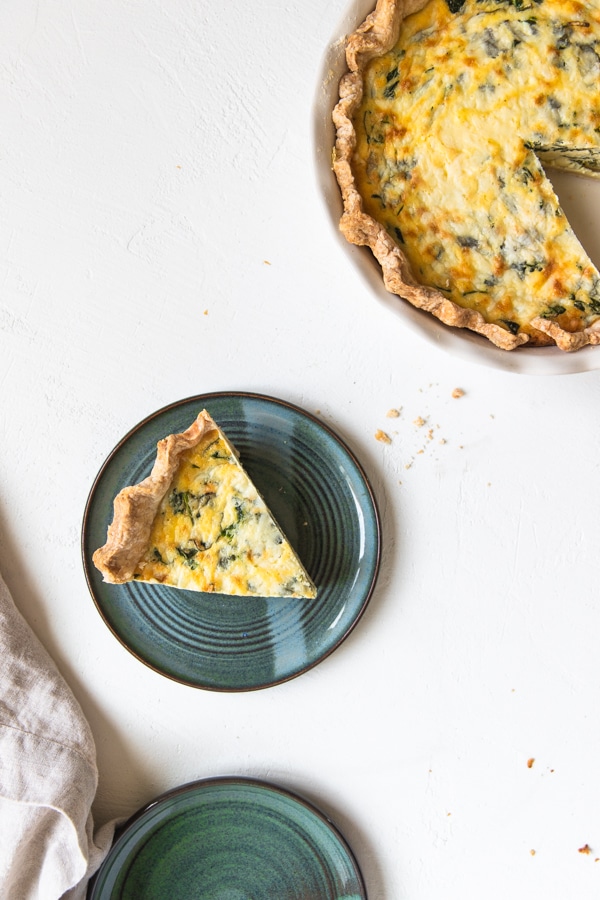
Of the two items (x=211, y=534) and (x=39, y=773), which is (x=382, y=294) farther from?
(x=39, y=773)

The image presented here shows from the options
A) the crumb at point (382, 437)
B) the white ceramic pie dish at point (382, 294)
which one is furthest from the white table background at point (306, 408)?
the white ceramic pie dish at point (382, 294)

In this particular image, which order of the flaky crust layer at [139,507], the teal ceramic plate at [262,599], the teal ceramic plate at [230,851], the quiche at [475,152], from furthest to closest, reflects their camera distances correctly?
the teal ceramic plate at [230,851] < the teal ceramic plate at [262,599] < the flaky crust layer at [139,507] < the quiche at [475,152]

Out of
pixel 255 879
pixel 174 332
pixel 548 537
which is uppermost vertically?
pixel 174 332

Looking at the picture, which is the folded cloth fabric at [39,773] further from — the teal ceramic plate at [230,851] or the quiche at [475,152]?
the quiche at [475,152]

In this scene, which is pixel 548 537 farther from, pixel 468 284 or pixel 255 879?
pixel 255 879

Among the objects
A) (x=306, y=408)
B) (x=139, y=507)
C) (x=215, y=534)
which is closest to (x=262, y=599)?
(x=215, y=534)

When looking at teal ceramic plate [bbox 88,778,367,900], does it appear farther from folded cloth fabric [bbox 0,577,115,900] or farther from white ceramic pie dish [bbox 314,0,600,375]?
white ceramic pie dish [bbox 314,0,600,375]

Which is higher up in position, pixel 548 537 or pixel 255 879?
pixel 548 537

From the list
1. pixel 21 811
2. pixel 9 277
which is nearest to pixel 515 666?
pixel 21 811
